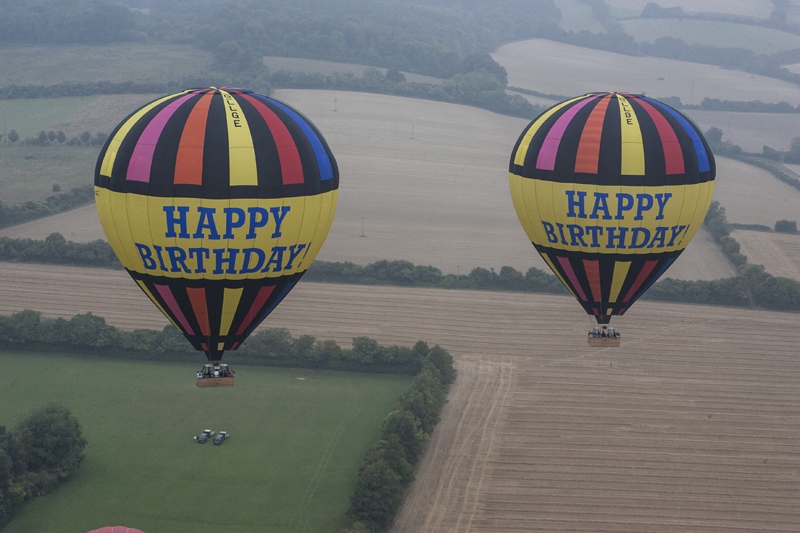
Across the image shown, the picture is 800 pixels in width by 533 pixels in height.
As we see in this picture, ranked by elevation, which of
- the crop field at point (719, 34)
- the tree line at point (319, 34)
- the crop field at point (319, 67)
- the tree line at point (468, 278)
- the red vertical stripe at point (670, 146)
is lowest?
the tree line at point (468, 278)

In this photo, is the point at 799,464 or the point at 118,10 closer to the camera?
the point at 799,464

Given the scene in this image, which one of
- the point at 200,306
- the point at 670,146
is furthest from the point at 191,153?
the point at 670,146

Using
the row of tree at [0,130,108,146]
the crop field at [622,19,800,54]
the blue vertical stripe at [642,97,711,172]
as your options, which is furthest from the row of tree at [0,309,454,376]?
the crop field at [622,19,800,54]

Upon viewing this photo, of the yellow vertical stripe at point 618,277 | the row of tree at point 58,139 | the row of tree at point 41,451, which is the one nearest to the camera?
the yellow vertical stripe at point 618,277

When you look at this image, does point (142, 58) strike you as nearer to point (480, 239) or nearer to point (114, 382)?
point (480, 239)

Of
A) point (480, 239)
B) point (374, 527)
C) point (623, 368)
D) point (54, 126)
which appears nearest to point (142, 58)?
point (54, 126)

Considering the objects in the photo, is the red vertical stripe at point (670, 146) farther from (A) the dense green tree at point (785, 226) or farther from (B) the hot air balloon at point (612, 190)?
(A) the dense green tree at point (785, 226)

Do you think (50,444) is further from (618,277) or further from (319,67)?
(319,67)

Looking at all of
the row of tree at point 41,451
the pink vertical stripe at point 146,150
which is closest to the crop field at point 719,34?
Answer: the row of tree at point 41,451

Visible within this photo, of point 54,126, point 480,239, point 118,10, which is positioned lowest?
point 480,239
